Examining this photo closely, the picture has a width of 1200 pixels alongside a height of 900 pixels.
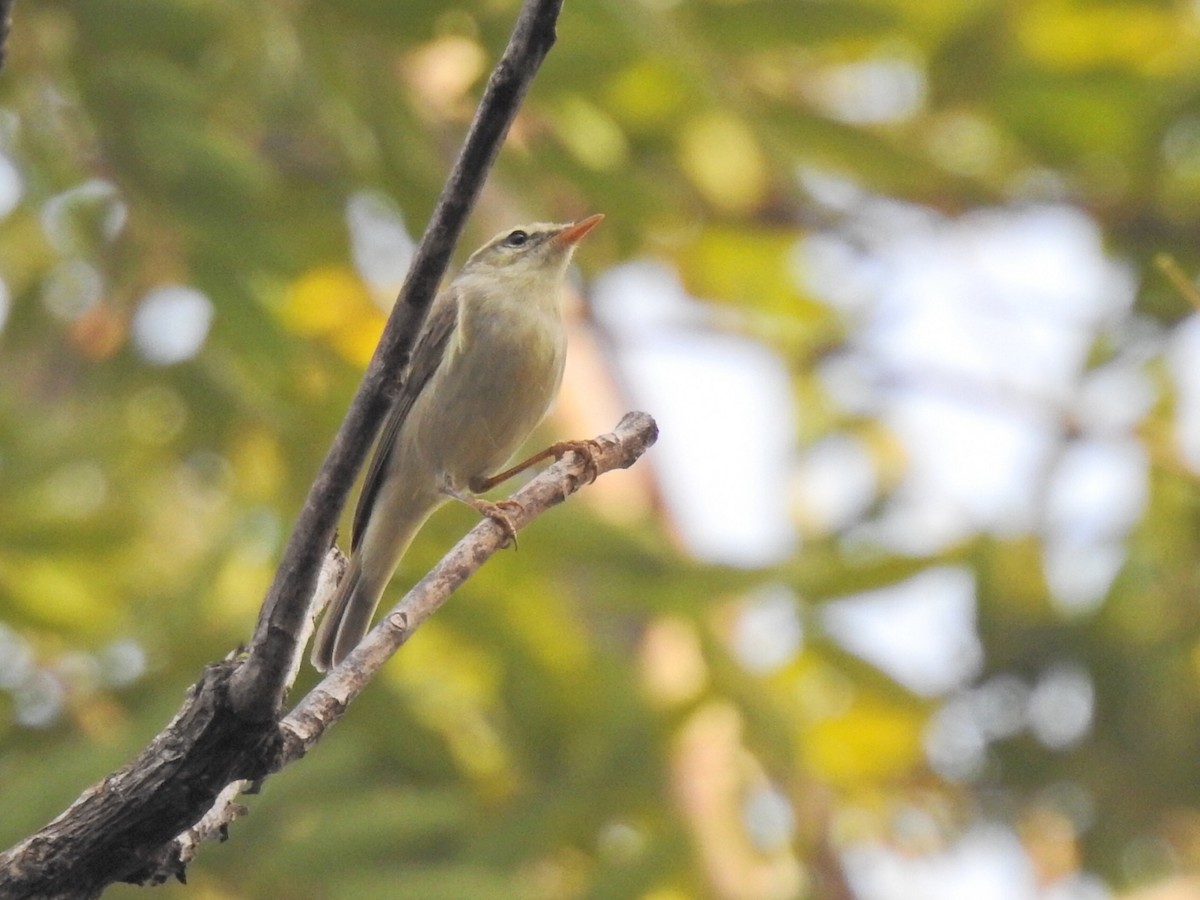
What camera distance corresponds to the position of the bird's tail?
15.0ft

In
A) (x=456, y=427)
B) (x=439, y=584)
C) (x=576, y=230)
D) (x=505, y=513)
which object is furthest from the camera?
(x=576, y=230)

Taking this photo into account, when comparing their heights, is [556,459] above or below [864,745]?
above

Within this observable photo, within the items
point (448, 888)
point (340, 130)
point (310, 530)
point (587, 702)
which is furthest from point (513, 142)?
point (310, 530)

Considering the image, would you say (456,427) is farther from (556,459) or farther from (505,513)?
(505,513)

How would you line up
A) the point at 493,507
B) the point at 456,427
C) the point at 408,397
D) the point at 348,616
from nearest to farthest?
the point at 493,507
the point at 348,616
the point at 456,427
the point at 408,397

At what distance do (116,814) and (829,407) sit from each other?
23.8 feet

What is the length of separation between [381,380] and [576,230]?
10.6 feet

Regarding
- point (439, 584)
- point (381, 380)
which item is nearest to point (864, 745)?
point (439, 584)

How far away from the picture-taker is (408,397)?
5043mm

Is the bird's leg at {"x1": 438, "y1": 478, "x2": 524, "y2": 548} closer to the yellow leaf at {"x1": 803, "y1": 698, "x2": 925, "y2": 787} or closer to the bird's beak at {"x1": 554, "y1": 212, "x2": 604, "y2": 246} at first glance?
the bird's beak at {"x1": 554, "y1": 212, "x2": 604, "y2": 246}

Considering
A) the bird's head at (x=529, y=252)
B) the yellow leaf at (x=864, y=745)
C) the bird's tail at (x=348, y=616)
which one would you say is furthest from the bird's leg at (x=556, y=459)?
the yellow leaf at (x=864, y=745)

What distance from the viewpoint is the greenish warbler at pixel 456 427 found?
4691 mm

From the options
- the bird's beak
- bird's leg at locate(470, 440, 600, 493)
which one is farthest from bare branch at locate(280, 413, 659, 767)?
the bird's beak

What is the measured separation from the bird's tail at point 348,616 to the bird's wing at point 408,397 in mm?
170
